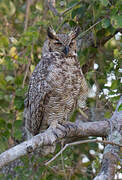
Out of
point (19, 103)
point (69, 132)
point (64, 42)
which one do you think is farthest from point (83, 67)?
point (69, 132)

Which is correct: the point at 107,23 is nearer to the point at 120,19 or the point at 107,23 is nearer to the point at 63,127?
the point at 120,19

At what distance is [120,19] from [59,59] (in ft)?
2.47

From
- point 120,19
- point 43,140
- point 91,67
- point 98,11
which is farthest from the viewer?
point 91,67

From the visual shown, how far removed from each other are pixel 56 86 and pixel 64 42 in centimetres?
42

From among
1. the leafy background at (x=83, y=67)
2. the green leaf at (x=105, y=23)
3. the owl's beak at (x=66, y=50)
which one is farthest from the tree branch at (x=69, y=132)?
the green leaf at (x=105, y=23)

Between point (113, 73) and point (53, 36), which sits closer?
point (113, 73)

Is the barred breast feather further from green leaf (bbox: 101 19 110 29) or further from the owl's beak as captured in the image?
green leaf (bbox: 101 19 110 29)

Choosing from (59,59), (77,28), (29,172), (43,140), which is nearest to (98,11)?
(77,28)

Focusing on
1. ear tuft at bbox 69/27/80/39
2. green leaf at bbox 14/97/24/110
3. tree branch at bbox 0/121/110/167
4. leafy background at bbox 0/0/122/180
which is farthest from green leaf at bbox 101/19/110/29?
green leaf at bbox 14/97/24/110

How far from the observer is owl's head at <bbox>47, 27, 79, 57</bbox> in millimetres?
3115

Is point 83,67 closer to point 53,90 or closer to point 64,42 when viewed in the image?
point 64,42

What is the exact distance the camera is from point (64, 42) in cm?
314

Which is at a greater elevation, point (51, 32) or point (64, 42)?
point (51, 32)

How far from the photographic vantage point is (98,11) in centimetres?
278
